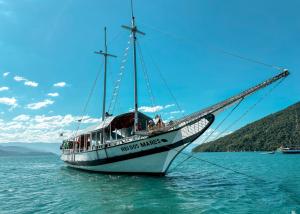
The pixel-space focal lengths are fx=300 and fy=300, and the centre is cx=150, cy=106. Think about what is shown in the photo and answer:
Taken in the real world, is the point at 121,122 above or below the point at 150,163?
above

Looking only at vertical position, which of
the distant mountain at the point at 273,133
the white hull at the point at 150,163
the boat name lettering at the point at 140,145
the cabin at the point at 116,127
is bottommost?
the white hull at the point at 150,163

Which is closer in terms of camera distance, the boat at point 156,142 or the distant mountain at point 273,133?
the boat at point 156,142

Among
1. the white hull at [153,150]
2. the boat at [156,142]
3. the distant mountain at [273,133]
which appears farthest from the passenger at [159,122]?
the distant mountain at [273,133]

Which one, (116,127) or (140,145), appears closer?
(140,145)

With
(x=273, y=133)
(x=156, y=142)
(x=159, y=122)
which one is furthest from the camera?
(x=273, y=133)

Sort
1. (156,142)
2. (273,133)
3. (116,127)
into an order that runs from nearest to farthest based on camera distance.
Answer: (156,142)
(116,127)
(273,133)

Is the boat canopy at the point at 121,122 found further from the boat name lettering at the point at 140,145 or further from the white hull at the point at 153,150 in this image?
the boat name lettering at the point at 140,145

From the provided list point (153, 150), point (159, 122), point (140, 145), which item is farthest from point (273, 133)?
point (140, 145)

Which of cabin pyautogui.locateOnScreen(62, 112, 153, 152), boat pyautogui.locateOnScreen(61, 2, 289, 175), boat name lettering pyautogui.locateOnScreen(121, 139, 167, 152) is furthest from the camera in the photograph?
cabin pyautogui.locateOnScreen(62, 112, 153, 152)

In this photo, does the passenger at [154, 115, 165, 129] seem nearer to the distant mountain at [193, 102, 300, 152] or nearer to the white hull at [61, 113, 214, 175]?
the white hull at [61, 113, 214, 175]

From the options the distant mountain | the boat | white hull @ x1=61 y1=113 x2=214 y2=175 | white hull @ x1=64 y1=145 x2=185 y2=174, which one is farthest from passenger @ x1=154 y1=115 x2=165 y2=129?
the distant mountain

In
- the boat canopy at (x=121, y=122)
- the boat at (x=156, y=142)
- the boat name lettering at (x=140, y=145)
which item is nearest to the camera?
the boat at (x=156, y=142)

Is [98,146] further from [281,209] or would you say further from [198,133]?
[281,209]

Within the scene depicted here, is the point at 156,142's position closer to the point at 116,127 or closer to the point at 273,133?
the point at 116,127
